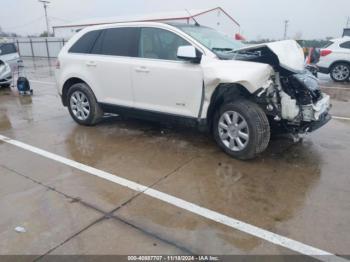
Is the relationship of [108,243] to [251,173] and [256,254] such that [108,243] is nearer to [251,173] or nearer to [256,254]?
[256,254]

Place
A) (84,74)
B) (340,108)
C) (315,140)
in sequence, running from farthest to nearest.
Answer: (340,108)
(84,74)
(315,140)

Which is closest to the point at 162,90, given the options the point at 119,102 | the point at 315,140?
the point at 119,102

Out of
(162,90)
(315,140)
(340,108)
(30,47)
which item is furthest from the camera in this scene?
(30,47)

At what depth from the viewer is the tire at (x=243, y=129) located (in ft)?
13.0

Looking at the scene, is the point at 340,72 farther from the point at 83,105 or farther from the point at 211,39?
the point at 83,105

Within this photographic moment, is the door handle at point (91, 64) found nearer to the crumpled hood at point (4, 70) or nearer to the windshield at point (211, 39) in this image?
the windshield at point (211, 39)

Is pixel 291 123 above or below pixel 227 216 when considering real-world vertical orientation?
above

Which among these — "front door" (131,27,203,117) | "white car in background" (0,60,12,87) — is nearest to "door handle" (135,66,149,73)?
"front door" (131,27,203,117)

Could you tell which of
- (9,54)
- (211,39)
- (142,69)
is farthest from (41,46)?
(211,39)

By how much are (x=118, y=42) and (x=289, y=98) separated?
9.27 ft

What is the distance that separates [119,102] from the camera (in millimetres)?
5297

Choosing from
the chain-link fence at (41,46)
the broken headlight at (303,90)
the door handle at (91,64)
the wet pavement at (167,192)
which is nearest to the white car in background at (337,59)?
the wet pavement at (167,192)

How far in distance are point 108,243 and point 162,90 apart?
254cm

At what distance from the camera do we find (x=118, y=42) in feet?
17.0
